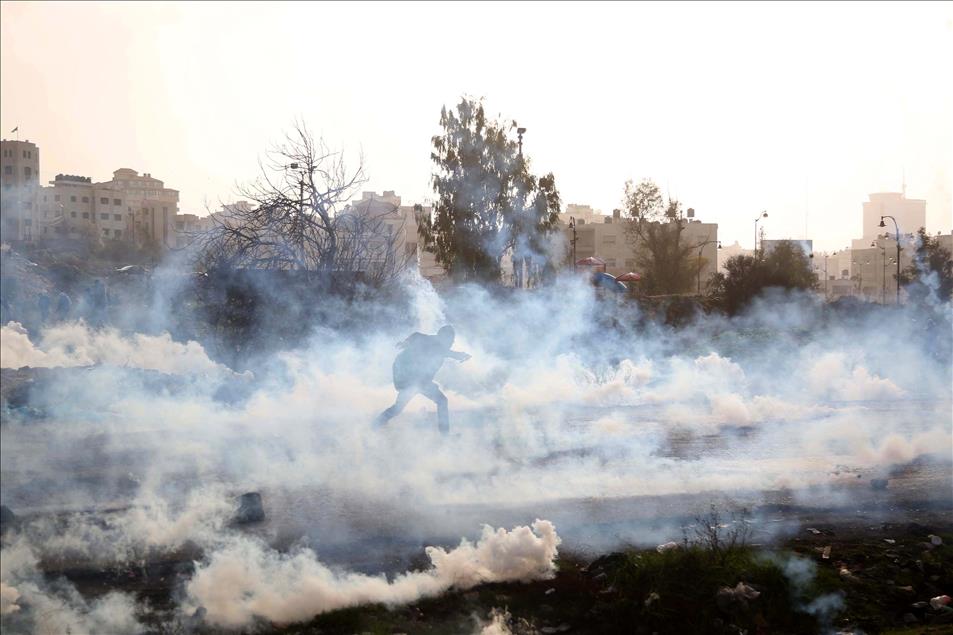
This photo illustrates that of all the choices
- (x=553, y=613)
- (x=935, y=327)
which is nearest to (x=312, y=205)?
(x=553, y=613)

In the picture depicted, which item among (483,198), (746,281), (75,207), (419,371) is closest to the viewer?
(75,207)

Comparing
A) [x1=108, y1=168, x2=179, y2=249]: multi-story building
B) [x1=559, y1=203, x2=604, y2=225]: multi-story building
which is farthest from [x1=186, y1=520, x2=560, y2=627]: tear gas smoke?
[x1=559, y1=203, x2=604, y2=225]: multi-story building

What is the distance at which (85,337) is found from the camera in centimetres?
963

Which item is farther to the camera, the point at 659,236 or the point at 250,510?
the point at 659,236

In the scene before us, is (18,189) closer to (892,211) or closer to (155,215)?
(155,215)

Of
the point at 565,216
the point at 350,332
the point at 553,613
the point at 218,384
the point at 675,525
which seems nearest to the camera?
the point at 553,613

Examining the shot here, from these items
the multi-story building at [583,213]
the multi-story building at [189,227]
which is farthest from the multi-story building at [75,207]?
the multi-story building at [583,213]

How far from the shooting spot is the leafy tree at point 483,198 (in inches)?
1340

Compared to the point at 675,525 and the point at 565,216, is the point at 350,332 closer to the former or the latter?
the point at 675,525

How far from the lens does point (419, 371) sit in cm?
A: 1134

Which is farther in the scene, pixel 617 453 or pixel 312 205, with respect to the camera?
pixel 312 205

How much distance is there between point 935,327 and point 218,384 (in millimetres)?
18271

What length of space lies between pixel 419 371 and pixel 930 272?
747 inches

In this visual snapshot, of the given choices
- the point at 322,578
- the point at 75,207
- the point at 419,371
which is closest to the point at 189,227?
the point at 419,371
